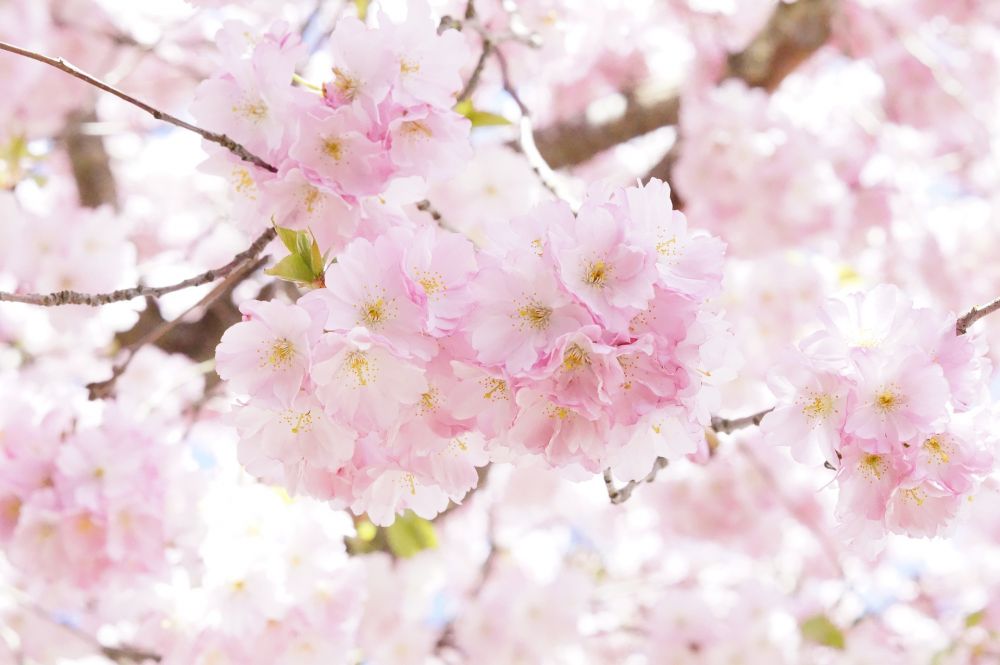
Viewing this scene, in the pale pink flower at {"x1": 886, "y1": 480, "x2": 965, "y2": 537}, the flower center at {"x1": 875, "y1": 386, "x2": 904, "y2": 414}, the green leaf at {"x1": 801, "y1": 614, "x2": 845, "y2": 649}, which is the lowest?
the green leaf at {"x1": 801, "y1": 614, "x2": 845, "y2": 649}

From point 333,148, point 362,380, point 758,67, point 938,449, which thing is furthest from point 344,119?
point 758,67

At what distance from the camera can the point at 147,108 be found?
857 mm

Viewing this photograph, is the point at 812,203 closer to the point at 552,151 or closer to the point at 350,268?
the point at 552,151

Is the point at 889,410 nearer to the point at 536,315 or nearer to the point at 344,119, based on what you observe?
the point at 536,315

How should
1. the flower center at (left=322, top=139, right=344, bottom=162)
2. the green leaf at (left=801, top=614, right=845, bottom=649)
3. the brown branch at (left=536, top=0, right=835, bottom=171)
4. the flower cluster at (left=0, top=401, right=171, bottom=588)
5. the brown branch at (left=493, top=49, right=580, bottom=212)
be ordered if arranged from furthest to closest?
the brown branch at (left=536, top=0, right=835, bottom=171), the green leaf at (left=801, top=614, right=845, bottom=649), the flower cluster at (left=0, top=401, right=171, bottom=588), the brown branch at (left=493, top=49, right=580, bottom=212), the flower center at (left=322, top=139, right=344, bottom=162)

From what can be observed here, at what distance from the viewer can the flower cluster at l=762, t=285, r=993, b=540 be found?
2.81ft

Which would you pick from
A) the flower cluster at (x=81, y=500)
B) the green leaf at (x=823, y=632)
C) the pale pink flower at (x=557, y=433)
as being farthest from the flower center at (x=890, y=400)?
the green leaf at (x=823, y=632)

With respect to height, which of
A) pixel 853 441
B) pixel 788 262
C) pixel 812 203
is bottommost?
pixel 788 262

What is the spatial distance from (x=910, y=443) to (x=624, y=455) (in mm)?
253

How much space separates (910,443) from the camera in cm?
87

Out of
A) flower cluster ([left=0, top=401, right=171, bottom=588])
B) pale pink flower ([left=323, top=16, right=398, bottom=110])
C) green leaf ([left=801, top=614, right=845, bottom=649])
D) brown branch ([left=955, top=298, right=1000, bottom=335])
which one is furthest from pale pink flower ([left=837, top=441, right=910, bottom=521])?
green leaf ([left=801, top=614, right=845, bottom=649])

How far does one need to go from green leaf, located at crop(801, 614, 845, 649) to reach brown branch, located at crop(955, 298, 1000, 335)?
1.68 metres

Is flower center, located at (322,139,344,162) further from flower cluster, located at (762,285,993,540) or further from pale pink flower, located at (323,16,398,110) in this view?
flower cluster, located at (762,285,993,540)

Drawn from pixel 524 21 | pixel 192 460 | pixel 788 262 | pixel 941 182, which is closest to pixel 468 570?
pixel 788 262
